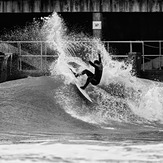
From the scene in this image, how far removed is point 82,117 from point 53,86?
263cm

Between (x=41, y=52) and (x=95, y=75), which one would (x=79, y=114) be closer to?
(x=95, y=75)

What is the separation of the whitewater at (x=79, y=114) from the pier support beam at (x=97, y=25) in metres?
2.66

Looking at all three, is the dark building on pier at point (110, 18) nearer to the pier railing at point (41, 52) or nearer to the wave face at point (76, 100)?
the pier railing at point (41, 52)

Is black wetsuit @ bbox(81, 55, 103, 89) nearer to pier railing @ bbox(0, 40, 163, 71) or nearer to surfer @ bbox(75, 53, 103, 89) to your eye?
surfer @ bbox(75, 53, 103, 89)

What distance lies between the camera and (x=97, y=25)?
32.8m

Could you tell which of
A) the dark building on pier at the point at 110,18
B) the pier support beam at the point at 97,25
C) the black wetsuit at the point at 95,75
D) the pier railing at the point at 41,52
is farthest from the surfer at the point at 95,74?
the pier support beam at the point at 97,25

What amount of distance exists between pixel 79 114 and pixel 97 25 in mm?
10986

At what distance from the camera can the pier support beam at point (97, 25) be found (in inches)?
1285

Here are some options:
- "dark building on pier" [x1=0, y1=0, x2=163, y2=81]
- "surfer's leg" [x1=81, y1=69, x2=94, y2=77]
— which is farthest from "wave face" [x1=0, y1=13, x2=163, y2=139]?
"dark building on pier" [x1=0, y1=0, x2=163, y2=81]


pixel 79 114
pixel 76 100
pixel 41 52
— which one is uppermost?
pixel 41 52

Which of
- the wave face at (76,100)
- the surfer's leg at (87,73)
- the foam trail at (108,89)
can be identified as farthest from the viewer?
the surfer's leg at (87,73)

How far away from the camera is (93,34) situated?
32.8 metres

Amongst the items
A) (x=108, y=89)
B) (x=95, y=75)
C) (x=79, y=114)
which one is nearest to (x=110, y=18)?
(x=108, y=89)

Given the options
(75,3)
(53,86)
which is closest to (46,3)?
(75,3)
